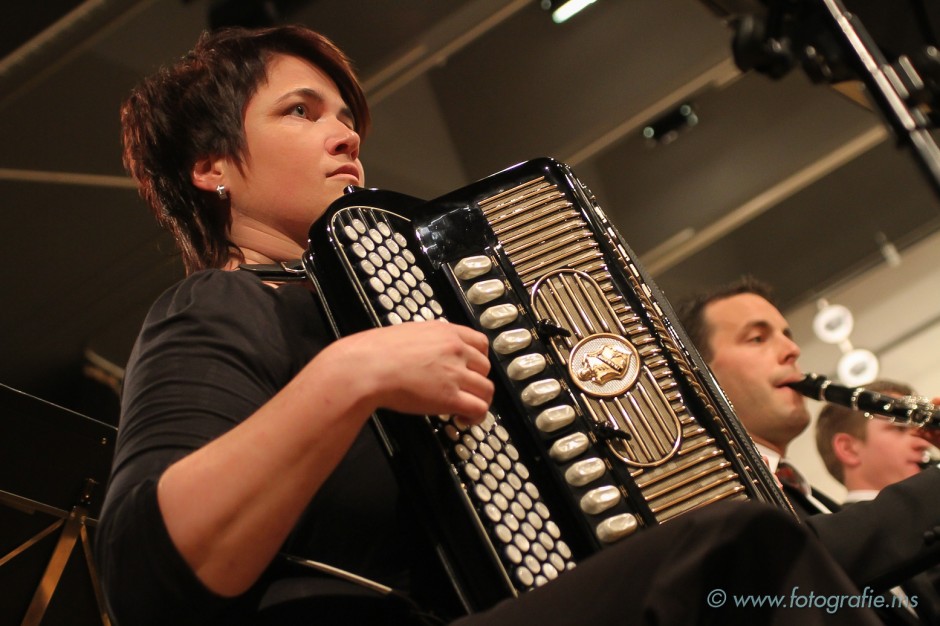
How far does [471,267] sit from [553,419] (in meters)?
0.23

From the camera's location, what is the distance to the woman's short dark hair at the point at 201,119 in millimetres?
1587

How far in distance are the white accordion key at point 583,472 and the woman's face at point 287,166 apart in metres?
0.59

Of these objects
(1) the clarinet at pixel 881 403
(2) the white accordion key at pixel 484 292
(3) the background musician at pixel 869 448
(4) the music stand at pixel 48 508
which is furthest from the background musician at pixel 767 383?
(4) the music stand at pixel 48 508

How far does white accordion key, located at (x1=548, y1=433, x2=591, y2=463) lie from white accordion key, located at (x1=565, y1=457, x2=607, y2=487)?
12mm

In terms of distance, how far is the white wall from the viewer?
181 inches

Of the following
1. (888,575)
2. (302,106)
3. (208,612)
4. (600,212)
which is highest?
(302,106)

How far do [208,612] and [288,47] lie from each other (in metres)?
1.02

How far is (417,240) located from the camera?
4.21ft

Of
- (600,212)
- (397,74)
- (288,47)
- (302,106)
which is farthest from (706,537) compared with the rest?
(397,74)

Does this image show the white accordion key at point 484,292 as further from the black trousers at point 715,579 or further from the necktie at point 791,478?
the necktie at point 791,478

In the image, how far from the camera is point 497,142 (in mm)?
3883

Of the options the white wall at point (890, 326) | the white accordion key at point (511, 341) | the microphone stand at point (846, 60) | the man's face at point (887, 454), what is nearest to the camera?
the white accordion key at point (511, 341)

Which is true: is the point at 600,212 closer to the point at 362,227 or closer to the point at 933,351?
the point at 362,227

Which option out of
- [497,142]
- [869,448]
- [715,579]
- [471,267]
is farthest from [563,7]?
[715,579]
